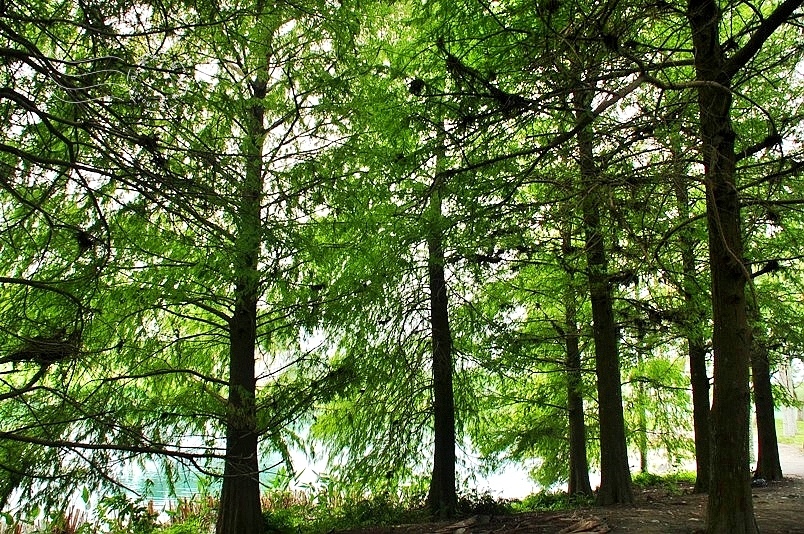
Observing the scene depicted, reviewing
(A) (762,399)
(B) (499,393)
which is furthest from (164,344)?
(A) (762,399)

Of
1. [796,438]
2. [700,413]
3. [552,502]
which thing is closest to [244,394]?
[552,502]

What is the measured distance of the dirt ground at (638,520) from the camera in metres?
5.95

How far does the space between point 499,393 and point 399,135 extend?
24.5 ft

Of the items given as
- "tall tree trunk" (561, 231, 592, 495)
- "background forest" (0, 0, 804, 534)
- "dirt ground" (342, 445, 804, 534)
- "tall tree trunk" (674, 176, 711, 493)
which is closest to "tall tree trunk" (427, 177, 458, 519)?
"background forest" (0, 0, 804, 534)

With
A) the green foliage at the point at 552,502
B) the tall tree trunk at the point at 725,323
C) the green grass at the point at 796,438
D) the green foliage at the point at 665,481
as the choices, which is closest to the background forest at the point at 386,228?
the tall tree trunk at the point at 725,323

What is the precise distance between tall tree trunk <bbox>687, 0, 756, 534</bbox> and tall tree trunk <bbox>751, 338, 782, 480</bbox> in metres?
6.88

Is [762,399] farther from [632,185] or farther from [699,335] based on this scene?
[632,185]

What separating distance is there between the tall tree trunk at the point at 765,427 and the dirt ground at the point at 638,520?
2.21m

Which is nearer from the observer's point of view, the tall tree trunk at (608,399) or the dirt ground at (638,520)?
the dirt ground at (638,520)

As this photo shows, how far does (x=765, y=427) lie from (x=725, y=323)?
24.9 feet

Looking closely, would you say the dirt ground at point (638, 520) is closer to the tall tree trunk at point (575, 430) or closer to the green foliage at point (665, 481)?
the tall tree trunk at point (575, 430)

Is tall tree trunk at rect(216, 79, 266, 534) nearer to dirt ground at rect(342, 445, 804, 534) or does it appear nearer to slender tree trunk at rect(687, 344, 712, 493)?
dirt ground at rect(342, 445, 804, 534)

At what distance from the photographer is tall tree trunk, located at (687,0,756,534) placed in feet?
15.4

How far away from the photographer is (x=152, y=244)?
22.1 ft
